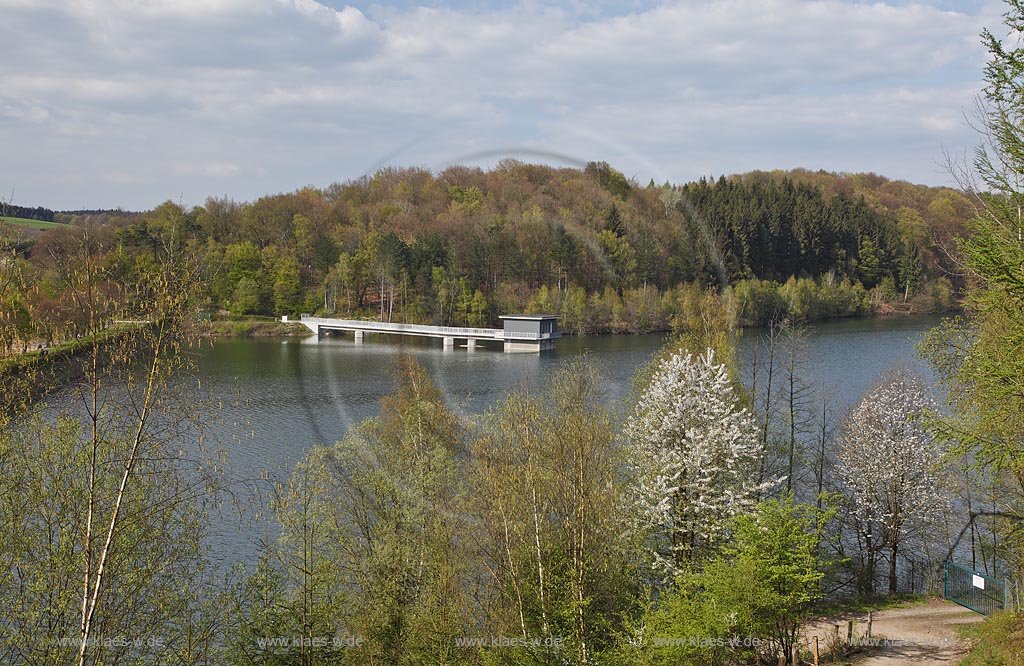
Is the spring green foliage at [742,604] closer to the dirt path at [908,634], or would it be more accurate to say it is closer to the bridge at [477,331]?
the dirt path at [908,634]

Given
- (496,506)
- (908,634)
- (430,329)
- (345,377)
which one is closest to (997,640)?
(908,634)

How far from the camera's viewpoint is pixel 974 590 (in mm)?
13703

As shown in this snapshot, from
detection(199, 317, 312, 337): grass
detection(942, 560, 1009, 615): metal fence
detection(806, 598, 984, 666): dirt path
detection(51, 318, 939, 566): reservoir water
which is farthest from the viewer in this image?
detection(199, 317, 312, 337): grass

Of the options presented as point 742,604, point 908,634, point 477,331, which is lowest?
point 908,634

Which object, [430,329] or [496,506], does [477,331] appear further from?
[496,506]

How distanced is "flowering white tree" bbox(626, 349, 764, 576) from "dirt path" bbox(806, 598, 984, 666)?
2.40 m

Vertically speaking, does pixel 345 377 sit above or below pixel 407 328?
below

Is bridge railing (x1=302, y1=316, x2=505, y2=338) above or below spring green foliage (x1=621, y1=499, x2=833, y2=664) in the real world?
above

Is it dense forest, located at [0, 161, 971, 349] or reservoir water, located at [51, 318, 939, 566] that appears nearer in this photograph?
reservoir water, located at [51, 318, 939, 566]

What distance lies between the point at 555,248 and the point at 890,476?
47.0 metres

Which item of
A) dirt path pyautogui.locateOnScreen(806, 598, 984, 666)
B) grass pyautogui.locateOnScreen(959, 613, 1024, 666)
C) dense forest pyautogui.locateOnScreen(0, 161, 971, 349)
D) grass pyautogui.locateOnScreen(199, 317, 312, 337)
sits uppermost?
dense forest pyautogui.locateOnScreen(0, 161, 971, 349)

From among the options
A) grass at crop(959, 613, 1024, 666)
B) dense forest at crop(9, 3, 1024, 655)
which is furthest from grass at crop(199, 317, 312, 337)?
grass at crop(959, 613, 1024, 666)

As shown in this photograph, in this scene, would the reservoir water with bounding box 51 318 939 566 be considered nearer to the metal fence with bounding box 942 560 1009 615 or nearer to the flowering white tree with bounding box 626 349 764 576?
the metal fence with bounding box 942 560 1009 615

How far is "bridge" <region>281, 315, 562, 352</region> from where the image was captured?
168ft
